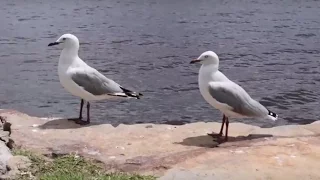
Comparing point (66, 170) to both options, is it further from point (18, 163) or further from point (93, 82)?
point (93, 82)

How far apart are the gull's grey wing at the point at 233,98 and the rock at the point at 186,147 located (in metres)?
0.35

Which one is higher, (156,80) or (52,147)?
(52,147)

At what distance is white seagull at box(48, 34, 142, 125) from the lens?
9234mm

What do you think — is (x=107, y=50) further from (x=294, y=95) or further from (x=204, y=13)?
(x=204, y=13)

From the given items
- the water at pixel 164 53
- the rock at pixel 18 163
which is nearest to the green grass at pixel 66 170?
the rock at pixel 18 163

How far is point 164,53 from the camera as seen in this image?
62.1ft

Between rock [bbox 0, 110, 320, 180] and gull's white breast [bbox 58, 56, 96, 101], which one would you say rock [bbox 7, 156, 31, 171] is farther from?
gull's white breast [bbox 58, 56, 96, 101]

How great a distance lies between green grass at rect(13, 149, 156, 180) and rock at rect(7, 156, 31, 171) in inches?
2.2

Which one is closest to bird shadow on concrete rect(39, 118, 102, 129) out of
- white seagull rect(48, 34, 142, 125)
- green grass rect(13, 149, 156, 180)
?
white seagull rect(48, 34, 142, 125)

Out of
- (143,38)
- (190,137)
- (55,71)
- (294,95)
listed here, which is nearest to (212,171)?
(190,137)

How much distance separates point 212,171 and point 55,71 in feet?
34.6

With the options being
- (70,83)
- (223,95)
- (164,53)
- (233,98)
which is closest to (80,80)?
(70,83)

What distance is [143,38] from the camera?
21547 millimetres

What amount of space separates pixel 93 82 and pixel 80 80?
0.21 meters
